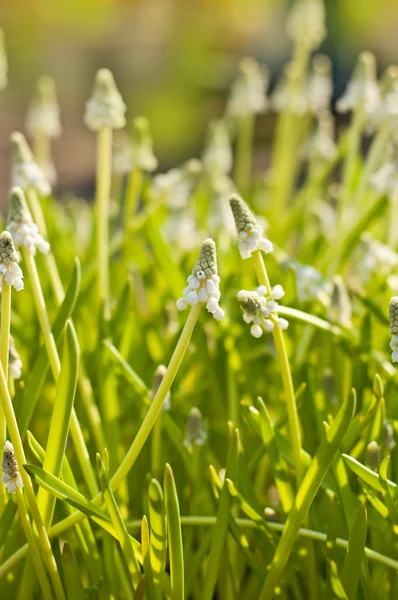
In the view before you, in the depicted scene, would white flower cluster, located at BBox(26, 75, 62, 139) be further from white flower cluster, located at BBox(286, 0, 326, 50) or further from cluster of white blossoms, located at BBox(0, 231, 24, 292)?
cluster of white blossoms, located at BBox(0, 231, 24, 292)

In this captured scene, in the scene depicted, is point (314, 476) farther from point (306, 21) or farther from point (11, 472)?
point (306, 21)

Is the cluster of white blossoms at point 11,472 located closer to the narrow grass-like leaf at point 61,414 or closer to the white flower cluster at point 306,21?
the narrow grass-like leaf at point 61,414

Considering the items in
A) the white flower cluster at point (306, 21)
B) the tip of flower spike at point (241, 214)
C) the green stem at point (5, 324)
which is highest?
the white flower cluster at point (306, 21)

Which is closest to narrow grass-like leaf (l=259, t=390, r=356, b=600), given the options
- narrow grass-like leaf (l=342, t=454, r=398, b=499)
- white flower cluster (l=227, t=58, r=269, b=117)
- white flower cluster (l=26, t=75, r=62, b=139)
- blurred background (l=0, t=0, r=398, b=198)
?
narrow grass-like leaf (l=342, t=454, r=398, b=499)

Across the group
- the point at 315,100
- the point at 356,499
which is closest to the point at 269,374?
the point at 356,499

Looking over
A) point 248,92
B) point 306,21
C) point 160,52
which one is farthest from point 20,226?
point 160,52

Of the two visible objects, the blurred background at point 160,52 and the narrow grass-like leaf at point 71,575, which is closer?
the narrow grass-like leaf at point 71,575

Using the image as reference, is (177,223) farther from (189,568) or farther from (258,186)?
(189,568)

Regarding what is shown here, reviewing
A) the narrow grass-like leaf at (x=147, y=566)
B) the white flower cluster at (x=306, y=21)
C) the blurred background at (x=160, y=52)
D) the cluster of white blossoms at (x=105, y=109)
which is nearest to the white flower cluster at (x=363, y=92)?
the white flower cluster at (x=306, y=21)
